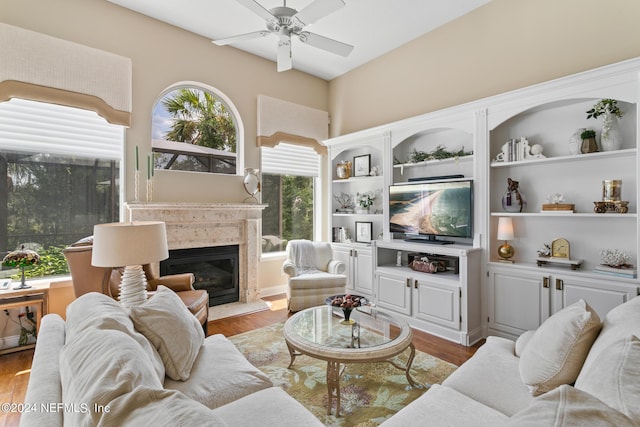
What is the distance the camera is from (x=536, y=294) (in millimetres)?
2857

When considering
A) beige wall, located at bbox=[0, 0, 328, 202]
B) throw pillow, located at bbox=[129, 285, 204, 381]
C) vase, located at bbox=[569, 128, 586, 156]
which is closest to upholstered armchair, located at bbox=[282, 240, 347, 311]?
beige wall, located at bbox=[0, 0, 328, 202]

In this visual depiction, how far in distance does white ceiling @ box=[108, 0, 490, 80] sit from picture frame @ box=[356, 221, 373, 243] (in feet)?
8.08

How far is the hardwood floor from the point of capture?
7.42 feet

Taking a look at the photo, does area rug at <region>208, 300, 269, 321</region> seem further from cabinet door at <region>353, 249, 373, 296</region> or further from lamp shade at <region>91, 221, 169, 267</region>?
lamp shade at <region>91, 221, 169, 267</region>

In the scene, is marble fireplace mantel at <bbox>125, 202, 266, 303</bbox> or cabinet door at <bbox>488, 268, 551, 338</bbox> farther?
marble fireplace mantel at <bbox>125, 202, 266, 303</bbox>

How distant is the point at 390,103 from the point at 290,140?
1575mm

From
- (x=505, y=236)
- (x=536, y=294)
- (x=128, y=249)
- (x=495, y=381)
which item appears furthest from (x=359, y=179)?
(x=495, y=381)

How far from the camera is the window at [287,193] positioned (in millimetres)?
4883

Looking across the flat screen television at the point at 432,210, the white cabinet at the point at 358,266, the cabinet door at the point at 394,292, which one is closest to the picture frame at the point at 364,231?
the white cabinet at the point at 358,266

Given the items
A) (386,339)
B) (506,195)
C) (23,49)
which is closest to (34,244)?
(23,49)

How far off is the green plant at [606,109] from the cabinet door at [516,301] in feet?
4.72

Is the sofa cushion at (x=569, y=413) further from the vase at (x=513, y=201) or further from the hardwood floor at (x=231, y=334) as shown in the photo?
the vase at (x=513, y=201)

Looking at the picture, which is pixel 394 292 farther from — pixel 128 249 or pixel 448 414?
pixel 128 249

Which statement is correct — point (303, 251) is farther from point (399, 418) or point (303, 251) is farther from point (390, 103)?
point (399, 418)
